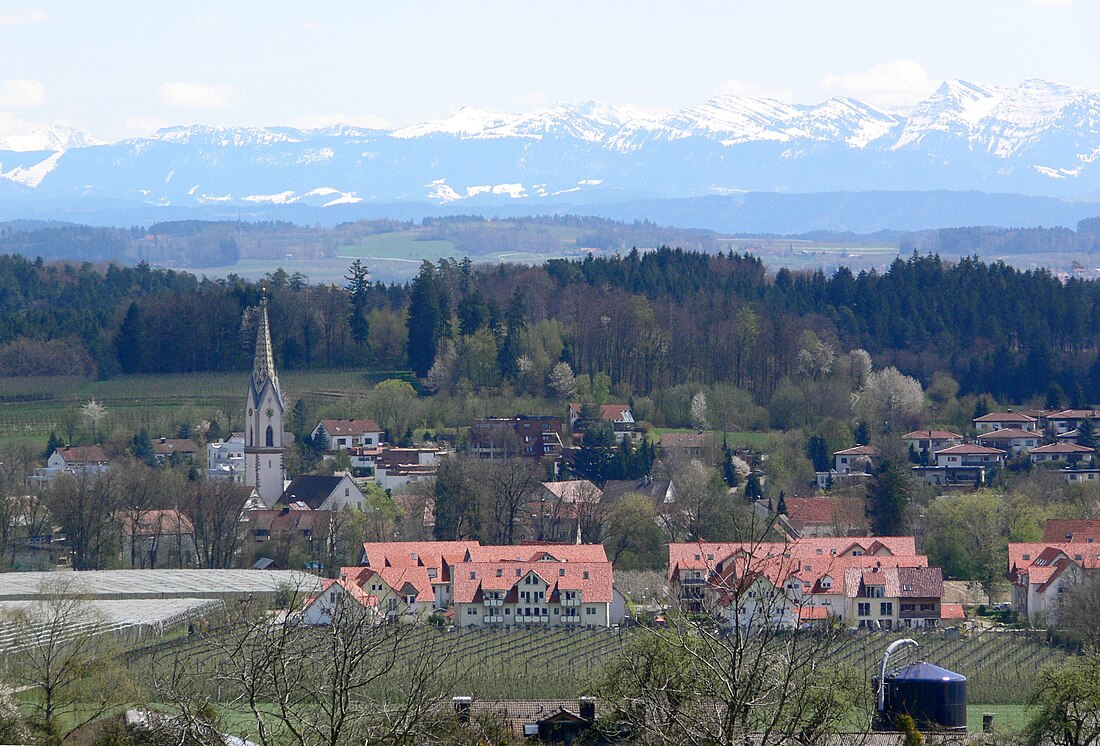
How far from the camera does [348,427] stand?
74438mm

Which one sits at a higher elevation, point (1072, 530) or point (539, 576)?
point (1072, 530)

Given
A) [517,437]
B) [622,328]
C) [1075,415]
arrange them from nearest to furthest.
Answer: [517,437] < [1075,415] < [622,328]

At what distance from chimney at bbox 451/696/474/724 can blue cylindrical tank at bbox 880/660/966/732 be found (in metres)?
5.53

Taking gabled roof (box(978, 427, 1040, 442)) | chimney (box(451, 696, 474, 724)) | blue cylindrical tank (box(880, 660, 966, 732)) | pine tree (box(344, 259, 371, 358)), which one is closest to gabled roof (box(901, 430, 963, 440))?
gabled roof (box(978, 427, 1040, 442))

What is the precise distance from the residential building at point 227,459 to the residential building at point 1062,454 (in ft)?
84.8

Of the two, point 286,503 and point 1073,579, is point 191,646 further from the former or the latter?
point 286,503

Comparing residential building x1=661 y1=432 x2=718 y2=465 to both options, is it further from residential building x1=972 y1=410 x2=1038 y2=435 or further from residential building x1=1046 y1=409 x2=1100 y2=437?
residential building x1=1046 y1=409 x2=1100 y2=437

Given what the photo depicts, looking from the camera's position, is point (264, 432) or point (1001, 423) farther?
point (1001, 423)

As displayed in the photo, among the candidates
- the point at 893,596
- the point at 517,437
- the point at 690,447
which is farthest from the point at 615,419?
the point at 893,596

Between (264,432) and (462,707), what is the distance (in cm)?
4165

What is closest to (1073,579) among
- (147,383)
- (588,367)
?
(588,367)

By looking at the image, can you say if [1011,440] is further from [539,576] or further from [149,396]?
[149,396]

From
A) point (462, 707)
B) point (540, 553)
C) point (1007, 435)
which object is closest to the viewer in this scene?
point (462, 707)

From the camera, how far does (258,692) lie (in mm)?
15961
